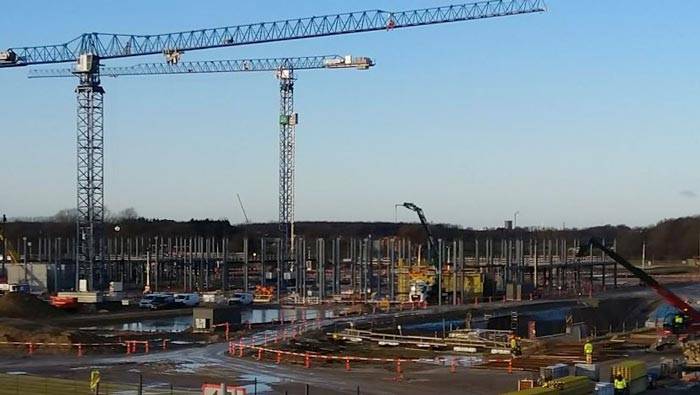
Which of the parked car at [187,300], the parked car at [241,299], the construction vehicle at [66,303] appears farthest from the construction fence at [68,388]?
the parked car at [241,299]

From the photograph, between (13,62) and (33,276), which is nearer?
(33,276)

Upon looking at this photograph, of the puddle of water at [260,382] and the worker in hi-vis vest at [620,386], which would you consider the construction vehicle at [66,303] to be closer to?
the puddle of water at [260,382]

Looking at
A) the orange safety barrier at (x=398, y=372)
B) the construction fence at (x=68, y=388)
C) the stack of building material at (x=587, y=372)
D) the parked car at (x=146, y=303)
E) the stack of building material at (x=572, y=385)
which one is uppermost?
the stack of building material at (x=572, y=385)

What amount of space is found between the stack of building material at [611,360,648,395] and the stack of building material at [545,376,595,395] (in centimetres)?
295

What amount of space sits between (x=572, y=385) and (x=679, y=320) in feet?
73.3

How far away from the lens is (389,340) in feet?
192

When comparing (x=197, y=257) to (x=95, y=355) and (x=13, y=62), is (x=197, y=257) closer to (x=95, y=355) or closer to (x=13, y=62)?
(x=13, y=62)

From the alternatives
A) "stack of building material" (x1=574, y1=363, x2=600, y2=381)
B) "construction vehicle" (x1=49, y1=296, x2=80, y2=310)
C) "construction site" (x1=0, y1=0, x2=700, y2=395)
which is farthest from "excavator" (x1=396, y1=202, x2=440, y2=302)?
"stack of building material" (x1=574, y1=363, x2=600, y2=381)

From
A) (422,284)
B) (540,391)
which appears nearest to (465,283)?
(422,284)

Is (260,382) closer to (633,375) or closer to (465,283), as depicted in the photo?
(633,375)

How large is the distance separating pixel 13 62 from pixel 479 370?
92.9m

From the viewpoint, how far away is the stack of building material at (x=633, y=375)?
3723 centimetres

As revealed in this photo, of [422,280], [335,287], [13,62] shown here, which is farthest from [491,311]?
[13,62]

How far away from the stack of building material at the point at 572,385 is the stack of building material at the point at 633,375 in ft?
9.67
